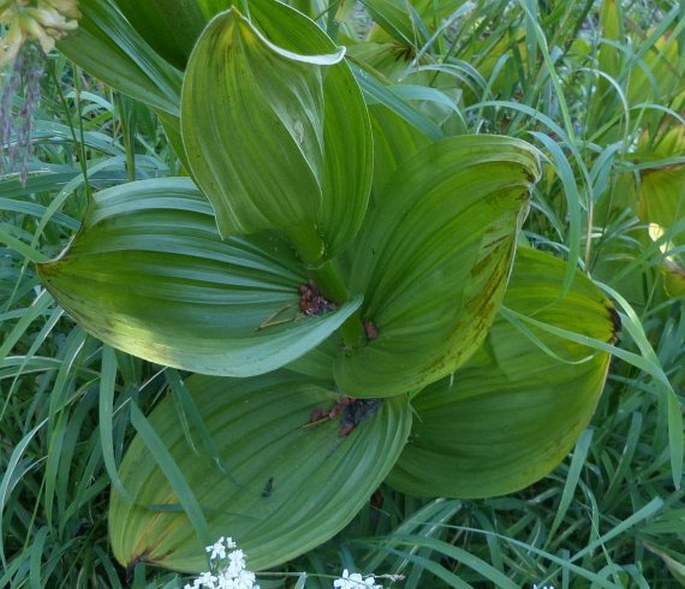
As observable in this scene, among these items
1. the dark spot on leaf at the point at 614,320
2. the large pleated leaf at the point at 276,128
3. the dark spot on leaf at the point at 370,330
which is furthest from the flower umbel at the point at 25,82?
the dark spot on leaf at the point at 614,320

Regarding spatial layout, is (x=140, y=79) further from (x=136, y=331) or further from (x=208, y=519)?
(x=208, y=519)

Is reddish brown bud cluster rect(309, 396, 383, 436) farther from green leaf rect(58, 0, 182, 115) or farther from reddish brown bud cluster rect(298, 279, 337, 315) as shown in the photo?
green leaf rect(58, 0, 182, 115)

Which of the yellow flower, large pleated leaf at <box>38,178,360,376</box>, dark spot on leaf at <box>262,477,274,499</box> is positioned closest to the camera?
the yellow flower

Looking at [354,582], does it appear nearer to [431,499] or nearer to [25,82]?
[431,499]

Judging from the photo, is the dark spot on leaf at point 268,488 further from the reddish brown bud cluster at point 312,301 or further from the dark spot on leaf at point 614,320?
the dark spot on leaf at point 614,320

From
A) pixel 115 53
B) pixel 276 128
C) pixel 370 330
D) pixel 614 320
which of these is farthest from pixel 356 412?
pixel 115 53

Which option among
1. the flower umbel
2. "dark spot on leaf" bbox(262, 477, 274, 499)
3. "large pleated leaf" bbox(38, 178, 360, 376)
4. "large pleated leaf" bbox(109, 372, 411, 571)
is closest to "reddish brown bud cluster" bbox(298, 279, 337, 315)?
"large pleated leaf" bbox(38, 178, 360, 376)
